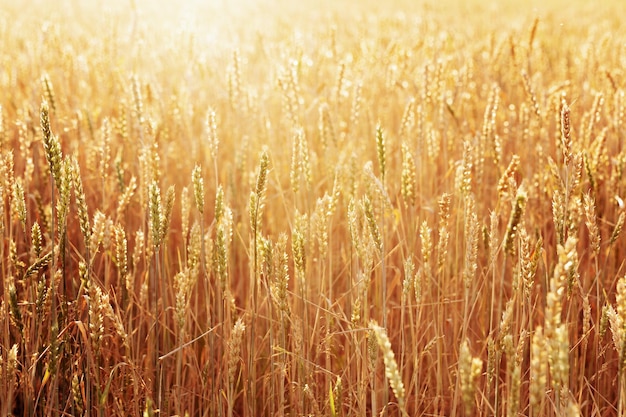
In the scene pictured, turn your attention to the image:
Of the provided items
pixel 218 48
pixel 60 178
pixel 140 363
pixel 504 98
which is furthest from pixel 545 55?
pixel 60 178

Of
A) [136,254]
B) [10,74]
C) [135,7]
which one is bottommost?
[136,254]

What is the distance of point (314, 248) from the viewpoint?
1.77 meters

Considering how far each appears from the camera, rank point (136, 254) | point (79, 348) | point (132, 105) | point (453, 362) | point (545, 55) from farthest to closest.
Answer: point (545, 55) < point (132, 105) < point (453, 362) < point (79, 348) < point (136, 254)

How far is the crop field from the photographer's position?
1109 millimetres

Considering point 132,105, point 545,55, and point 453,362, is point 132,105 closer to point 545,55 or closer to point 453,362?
point 453,362

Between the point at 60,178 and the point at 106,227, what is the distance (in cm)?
28

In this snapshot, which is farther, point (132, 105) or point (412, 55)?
point (412, 55)

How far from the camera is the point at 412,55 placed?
3.02 m

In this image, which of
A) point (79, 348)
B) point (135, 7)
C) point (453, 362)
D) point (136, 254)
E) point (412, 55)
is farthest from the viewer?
point (412, 55)

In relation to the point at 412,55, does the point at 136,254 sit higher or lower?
lower

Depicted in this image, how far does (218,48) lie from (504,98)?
5.19 feet

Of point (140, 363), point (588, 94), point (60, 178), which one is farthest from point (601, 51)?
point (60, 178)

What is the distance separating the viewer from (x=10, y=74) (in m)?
2.68

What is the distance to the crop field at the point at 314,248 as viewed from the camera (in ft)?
3.64
